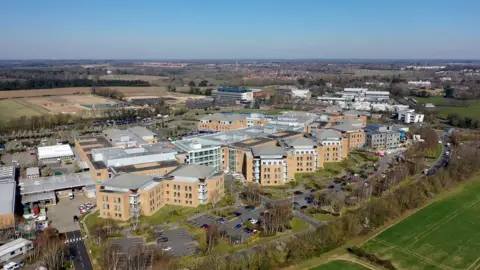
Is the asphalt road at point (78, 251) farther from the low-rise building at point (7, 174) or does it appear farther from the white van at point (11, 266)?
the low-rise building at point (7, 174)

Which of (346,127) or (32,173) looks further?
(346,127)

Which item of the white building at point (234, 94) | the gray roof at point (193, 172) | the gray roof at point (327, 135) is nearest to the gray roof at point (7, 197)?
the gray roof at point (193, 172)

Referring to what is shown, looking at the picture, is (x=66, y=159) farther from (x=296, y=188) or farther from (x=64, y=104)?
(x=64, y=104)

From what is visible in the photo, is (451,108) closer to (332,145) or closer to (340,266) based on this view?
(332,145)

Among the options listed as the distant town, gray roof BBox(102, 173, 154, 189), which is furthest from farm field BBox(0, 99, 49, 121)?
gray roof BBox(102, 173, 154, 189)

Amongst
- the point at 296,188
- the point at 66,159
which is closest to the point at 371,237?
the point at 296,188

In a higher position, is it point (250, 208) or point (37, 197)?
point (37, 197)

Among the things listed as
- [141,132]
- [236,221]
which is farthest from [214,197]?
[141,132]
